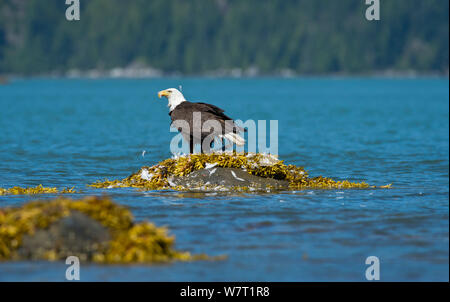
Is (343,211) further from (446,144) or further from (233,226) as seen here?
(446,144)

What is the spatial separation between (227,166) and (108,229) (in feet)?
22.1

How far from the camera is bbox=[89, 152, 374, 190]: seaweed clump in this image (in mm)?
17688

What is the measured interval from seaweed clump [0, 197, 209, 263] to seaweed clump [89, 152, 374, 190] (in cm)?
616

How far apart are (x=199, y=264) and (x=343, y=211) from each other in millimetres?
4738

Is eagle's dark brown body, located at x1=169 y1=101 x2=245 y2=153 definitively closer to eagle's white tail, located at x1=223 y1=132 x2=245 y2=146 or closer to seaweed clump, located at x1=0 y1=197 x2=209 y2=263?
eagle's white tail, located at x1=223 y1=132 x2=245 y2=146

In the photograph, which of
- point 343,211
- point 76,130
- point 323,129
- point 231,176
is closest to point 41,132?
point 76,130

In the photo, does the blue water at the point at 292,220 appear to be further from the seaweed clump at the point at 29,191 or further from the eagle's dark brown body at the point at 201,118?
the eagle's dark brown body at the point at 201,118

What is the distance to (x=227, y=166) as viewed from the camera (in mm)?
17719

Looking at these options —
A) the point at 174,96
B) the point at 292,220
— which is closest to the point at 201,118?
the point at 174,96

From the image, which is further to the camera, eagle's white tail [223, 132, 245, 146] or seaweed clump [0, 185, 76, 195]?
eagle's white tail [223, 132, 245, 146]

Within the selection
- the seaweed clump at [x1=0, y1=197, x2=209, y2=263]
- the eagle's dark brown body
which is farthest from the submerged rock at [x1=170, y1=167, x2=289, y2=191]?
the seaweed clump at [x1=0, y1=197, x2=209, y2=263]

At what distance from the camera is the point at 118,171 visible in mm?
24031

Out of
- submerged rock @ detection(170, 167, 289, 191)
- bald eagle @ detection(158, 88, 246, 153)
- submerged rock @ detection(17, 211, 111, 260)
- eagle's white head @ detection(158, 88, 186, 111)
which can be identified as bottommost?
submerged rock @ detection(17, 211, 111, 260)

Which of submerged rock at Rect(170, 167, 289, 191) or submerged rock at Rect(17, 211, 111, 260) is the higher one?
submerged rock at Rect(170, 167, 289, 191)
